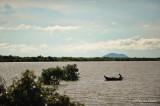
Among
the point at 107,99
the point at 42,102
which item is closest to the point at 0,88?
the point at 42,102

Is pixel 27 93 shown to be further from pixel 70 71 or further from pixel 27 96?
pixel 70 71

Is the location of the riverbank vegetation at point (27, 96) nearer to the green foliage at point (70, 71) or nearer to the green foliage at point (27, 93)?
the green foliage at point (27, 93)

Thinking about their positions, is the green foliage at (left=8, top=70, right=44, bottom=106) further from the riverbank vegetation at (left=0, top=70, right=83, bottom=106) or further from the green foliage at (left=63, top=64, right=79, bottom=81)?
the green foliage at (left=63, top=64, right=79, bottom=81)

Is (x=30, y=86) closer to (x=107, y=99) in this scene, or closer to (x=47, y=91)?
(x=47, y=91)

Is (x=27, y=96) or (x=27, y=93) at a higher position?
(x=27, y=93)

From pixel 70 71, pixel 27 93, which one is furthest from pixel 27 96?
pixel 70 71

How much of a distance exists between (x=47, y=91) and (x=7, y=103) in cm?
268

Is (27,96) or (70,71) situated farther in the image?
(70,71)

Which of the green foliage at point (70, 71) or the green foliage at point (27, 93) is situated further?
the green foliage at point (70, 71)

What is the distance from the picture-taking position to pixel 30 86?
57.8 ft

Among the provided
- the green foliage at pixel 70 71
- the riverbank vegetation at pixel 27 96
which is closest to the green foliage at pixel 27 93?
the riverbank vegetation at pixel 27 96

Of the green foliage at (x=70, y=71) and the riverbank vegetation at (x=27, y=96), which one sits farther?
the green foliage at (x=70, y=71)

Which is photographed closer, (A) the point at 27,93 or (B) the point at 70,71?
(A) the point at 27,93

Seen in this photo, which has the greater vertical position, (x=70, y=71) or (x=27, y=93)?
(x=27, y=93)
